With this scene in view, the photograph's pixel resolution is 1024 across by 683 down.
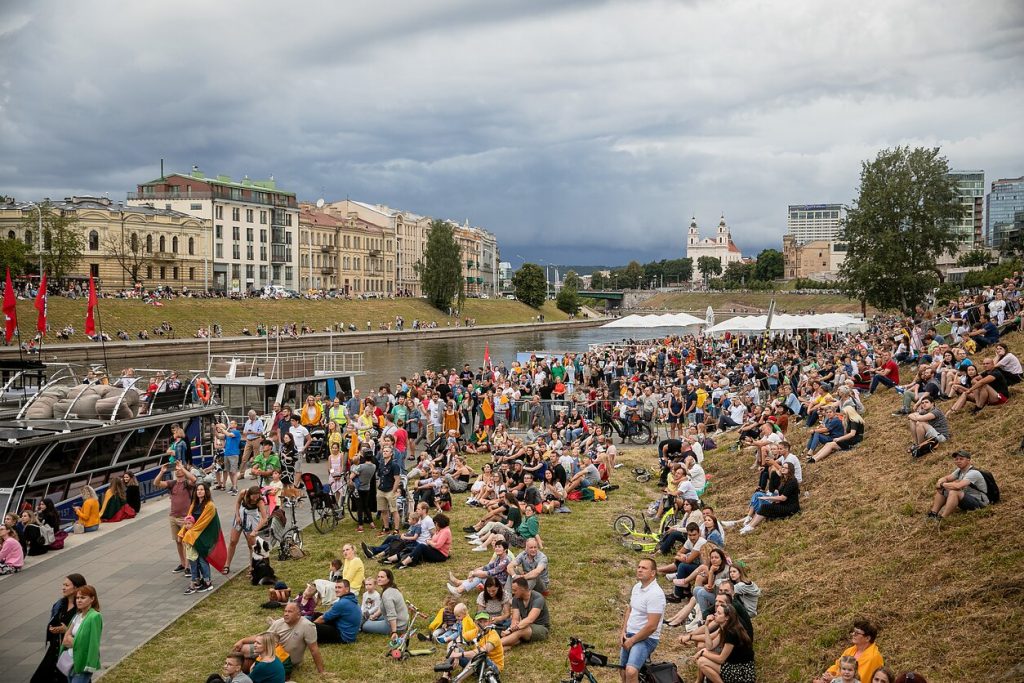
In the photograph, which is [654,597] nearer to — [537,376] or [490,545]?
[490,545]

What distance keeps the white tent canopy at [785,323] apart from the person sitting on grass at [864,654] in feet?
101

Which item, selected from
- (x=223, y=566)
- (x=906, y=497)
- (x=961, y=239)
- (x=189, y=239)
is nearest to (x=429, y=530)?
(x=223, y=566)

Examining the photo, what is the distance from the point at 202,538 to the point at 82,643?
139 inches

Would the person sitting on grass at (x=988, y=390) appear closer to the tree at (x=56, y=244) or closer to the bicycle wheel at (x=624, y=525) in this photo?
the bicycle wheel at (x=624, y=525)

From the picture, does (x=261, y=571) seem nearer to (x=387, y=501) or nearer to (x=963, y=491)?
(x=387, y=501)

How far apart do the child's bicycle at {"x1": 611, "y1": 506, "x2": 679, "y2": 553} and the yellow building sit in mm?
74879

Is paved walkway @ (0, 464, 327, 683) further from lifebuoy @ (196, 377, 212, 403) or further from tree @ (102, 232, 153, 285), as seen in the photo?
tree @ (102, 232, 153, 285)

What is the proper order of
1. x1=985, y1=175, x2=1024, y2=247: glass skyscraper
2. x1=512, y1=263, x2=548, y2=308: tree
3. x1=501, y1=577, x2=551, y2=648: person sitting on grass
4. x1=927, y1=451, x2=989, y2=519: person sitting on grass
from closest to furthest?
x1=501, y1=577, x2=551, y2=648: person sitting on grass
x1=927, y1=451, x2=989, y2=519: person sitting on grass
x1=512, y1=263, x2=548, y2=308: tree
x1=985, y1=175, x2=1024, y2=247: glass skyscraper

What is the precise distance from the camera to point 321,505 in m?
15.1

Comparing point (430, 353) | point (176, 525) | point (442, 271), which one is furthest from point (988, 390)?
point (442, 271)

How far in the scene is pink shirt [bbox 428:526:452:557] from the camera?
13234 millimetres

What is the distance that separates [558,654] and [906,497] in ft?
18.5

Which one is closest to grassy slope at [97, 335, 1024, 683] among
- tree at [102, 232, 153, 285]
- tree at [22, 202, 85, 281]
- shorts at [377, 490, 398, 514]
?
shorts at [377, 490, 398, 514]

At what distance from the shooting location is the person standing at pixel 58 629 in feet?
28.2
